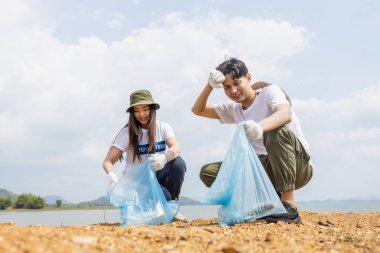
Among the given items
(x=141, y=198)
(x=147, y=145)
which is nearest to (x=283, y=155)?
(x=141, y=198)

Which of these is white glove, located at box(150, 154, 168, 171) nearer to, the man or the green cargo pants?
the man

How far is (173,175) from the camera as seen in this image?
14.5ft

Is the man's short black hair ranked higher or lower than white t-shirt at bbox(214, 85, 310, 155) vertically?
higher

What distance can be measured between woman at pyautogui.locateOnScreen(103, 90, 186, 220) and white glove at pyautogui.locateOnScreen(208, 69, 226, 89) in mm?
856

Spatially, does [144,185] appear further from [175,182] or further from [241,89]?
[241,89]

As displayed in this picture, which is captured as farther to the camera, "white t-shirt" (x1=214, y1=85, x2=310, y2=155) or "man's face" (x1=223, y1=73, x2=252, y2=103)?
"man's face" (x1=223, y1=73, x2=252, y2=103)

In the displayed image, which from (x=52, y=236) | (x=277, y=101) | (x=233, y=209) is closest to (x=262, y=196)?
(x=233, y=209)

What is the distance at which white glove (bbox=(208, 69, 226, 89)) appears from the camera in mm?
3766

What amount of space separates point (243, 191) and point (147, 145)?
1535mm

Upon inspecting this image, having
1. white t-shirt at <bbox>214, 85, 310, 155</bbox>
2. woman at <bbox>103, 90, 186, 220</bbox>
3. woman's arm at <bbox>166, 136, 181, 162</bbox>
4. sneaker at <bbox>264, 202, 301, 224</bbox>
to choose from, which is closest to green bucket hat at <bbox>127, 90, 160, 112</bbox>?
woman at <bbox>103, 90, 186, 220</bbox>

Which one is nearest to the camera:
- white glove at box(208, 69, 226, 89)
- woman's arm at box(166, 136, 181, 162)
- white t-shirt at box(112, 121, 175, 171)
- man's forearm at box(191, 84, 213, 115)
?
white glove at box(208, 69, 226, 89)

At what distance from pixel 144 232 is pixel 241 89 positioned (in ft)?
5.40

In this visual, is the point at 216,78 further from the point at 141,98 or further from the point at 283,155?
the point at 141,98

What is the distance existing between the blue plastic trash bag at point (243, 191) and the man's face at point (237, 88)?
1.86 feet
